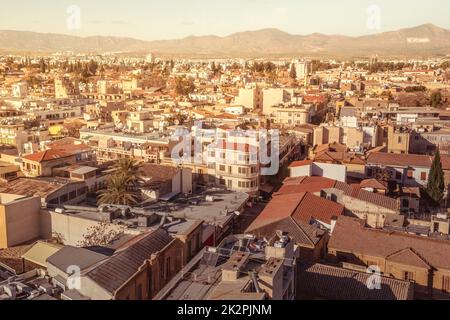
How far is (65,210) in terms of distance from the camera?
10.8 meters

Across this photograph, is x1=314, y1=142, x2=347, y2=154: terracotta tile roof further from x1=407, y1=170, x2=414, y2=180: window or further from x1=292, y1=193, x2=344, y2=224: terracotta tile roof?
x1=292, y1=193, x2=344, y2=224: terracotta tile roof

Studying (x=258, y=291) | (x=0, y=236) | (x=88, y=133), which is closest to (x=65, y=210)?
(x=0, y=236)

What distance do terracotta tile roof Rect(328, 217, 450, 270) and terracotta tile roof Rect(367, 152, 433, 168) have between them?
664 cm

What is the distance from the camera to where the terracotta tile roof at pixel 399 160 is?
1639 centimetres

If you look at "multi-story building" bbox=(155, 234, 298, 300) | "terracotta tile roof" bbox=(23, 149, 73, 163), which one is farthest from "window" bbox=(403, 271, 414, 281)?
"terracotta tile roof" bbox=(23, 149, 73, 163)

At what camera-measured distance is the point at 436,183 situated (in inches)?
584

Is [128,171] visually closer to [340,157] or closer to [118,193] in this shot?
[118,193]

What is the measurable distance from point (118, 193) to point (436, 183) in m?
9.48

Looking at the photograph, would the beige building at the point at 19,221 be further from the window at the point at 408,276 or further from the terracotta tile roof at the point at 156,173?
the window at the point at 408,276

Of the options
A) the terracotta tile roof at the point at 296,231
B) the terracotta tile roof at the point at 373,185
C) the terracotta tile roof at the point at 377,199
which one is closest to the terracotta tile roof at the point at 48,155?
the terracotta tile roof at the point at 296,231

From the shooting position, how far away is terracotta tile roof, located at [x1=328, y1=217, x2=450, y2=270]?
9102 millimetres

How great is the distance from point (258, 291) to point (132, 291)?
1835mm

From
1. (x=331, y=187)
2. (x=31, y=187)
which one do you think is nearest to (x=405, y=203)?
(x=331, y=187)

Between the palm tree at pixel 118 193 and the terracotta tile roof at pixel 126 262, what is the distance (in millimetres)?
4353
